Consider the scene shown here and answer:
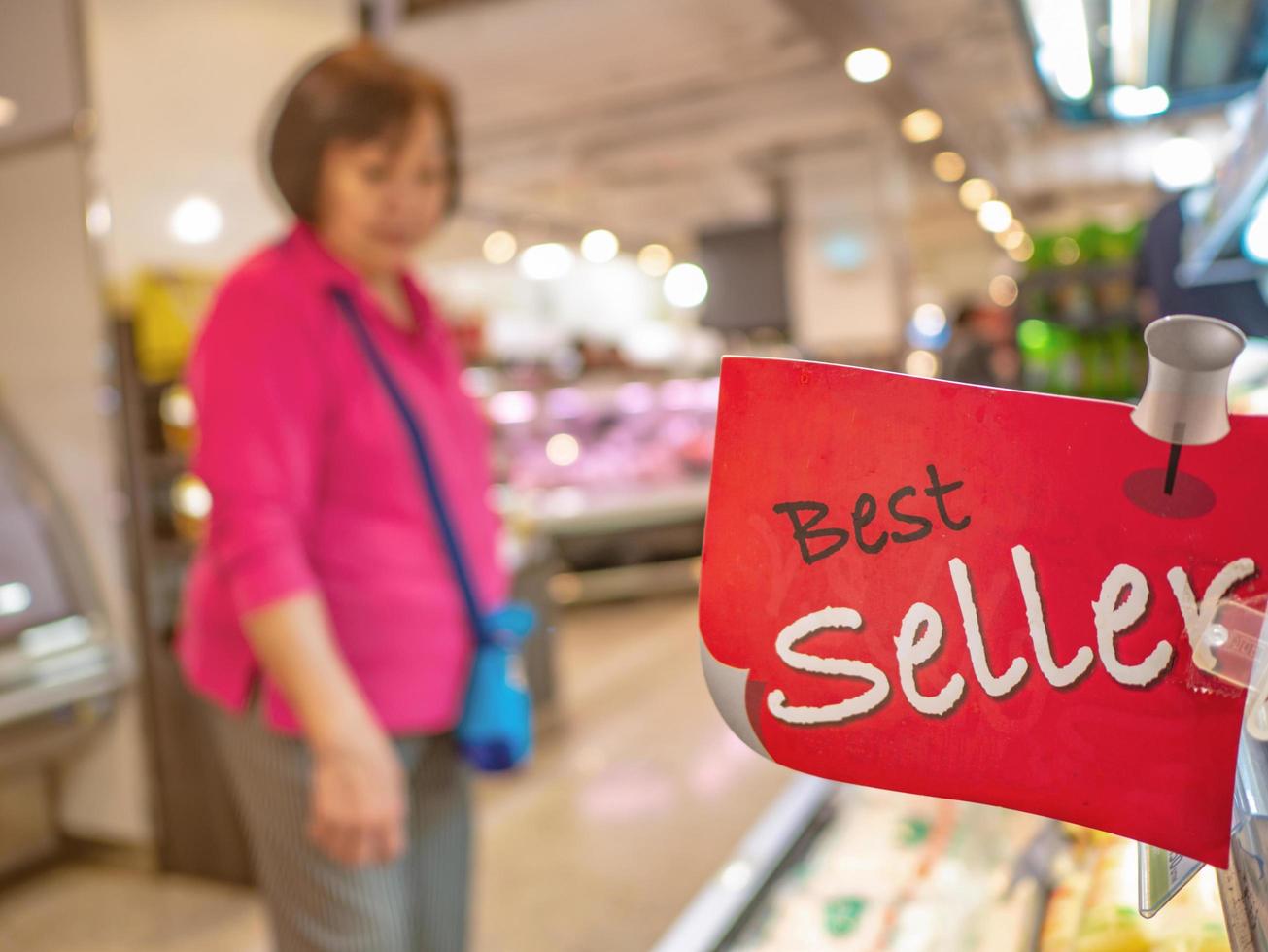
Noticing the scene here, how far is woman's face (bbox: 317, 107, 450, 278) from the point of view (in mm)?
1333

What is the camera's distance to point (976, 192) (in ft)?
28.9

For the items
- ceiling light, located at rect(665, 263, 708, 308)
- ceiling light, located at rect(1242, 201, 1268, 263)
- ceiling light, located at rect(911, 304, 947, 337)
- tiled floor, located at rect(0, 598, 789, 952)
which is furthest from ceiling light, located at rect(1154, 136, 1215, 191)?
ceiling light, located at rect(911, 304, 947, 337)

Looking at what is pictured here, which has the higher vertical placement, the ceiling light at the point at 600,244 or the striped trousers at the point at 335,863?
the ceiling light at the point at 600,244

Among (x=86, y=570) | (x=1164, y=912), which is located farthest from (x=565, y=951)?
(x=1164, y=912)

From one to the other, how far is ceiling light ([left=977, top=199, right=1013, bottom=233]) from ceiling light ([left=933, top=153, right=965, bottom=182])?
203 centimetres

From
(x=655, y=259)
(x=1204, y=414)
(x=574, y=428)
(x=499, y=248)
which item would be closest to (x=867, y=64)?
(x=1204, y=414)

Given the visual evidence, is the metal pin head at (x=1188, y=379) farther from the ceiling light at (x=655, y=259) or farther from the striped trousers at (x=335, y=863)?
the ceiling light at (x=655, y=259)

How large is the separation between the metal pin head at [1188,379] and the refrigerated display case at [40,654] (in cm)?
331

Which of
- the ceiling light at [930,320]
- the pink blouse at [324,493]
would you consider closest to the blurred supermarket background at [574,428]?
the pink blouse at [324,493]

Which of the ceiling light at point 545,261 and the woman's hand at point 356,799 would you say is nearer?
the woman's hand at point 356,799

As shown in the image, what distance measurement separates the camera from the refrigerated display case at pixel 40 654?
304 cm

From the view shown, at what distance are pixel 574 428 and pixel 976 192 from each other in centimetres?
415

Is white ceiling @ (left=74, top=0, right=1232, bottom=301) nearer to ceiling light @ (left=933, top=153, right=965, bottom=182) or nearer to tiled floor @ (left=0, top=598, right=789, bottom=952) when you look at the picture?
ceiling light @ (left=933, top=153, right=965, bottom=182)

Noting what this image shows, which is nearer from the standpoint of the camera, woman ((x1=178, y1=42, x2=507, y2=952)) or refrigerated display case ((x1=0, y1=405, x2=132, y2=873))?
woman ((x1=178, y1=42, x2=507, y2=952))
